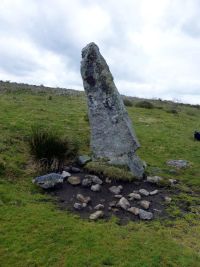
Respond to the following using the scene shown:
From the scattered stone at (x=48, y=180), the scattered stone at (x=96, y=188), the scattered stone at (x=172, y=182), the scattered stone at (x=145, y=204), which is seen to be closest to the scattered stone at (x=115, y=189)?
the scattered stone at (x=96, y=188)

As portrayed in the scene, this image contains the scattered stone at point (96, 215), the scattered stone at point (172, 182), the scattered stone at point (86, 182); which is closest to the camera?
the scattered stone at point (96, 215)

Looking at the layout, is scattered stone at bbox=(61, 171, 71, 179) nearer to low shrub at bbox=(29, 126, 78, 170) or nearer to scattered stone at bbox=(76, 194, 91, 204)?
low shrub at bbox=(29, 126, 78, 170)

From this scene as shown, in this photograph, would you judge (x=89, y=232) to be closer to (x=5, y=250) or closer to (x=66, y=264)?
(x=66, y=264)

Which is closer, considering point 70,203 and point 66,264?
point 66,264

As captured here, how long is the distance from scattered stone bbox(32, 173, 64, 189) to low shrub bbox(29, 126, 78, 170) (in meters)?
0.79

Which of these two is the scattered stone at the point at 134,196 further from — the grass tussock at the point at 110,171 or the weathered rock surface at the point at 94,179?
the weathered rock surface at the point at 94,179

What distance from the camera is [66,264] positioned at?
324 inches

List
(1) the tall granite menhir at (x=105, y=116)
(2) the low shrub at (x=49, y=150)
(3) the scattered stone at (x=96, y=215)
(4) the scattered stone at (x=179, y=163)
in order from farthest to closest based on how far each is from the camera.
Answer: (4) the scattered stone at (x=179, y=163)
(1) the tall granite menhir at (x=105, y=116)
(2) the low shrub at (x=49, y=150)
(3) the scattered stone at (x=96, y=215)

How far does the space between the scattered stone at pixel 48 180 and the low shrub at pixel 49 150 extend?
0.79 m

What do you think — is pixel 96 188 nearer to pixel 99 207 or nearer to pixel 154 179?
pixel 99 207

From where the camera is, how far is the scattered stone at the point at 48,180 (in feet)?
39.9

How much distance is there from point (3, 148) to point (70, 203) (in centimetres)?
480

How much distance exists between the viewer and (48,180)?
12.4 meters

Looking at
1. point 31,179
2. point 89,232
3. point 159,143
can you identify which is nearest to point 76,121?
point 159,143
